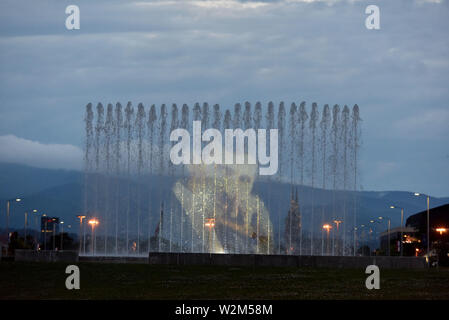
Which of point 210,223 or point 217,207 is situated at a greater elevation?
point 217,207

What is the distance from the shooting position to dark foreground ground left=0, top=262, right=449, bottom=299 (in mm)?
30853

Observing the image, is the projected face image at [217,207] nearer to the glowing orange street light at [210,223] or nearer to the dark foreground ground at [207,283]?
the glowing orange street light at [210,223]

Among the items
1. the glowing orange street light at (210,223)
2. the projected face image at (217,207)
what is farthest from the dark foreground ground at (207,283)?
the projected face image at (217,207)

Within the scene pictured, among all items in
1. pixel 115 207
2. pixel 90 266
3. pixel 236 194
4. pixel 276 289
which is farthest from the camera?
pixel 115 207

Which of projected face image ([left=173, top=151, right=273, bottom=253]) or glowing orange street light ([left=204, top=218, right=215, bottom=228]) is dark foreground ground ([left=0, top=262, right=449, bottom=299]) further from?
projected face image ([left=173, top=151, right=273, bottom=253])

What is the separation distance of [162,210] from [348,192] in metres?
17.3

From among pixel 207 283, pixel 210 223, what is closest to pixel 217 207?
pixel 210 223

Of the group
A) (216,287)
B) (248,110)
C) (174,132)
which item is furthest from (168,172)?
(216,287)

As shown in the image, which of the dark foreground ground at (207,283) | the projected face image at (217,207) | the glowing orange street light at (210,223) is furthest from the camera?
the projected face image at (217,207)

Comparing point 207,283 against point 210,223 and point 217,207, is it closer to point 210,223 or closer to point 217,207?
point 210,223

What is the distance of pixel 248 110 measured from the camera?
6688cm

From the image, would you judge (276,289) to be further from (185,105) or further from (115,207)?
(115,207)

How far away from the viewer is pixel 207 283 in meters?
37.1

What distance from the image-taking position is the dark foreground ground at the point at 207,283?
30.9 meters
